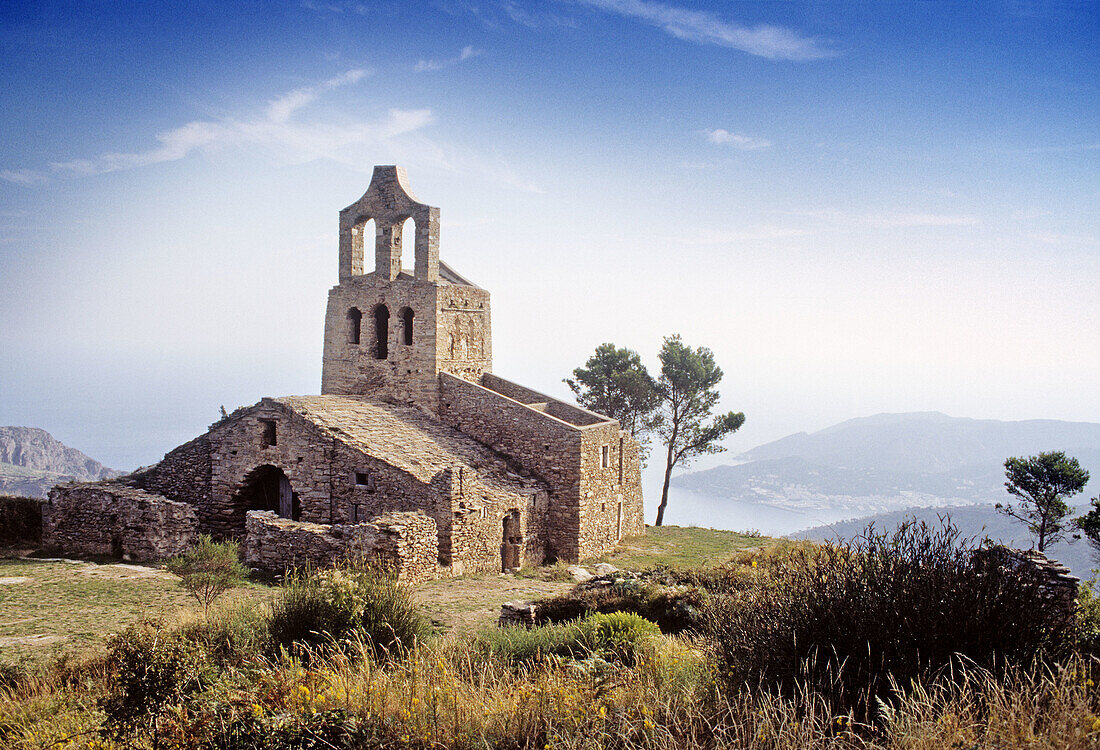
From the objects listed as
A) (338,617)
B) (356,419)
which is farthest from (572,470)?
(338,617)

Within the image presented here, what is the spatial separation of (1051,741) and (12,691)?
10.7 meters

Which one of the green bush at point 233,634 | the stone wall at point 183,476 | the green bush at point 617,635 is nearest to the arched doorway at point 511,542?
the stone wall at point 183,476

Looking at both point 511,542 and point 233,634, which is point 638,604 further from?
point 511,542

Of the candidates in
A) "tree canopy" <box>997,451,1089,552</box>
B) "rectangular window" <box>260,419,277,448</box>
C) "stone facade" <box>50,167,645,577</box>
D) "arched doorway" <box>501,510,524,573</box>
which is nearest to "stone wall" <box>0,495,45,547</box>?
"stone facade" <box>50,167,645,577</box>

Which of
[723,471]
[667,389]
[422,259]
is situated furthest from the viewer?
[723,471]

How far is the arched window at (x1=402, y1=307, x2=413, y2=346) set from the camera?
82.1ft

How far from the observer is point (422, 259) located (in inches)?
977

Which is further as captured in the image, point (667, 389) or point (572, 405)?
point (667, 389)

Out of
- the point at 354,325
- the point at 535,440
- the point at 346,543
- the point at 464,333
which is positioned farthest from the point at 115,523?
the point at 464,333

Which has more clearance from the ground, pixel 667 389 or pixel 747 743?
pixel 667 389

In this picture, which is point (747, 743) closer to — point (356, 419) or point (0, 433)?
point (356, 419)

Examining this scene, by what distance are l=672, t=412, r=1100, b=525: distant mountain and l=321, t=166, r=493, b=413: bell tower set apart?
9550cm

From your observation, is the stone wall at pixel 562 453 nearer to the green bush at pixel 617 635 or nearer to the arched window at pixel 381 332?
the arched window at pixel 381 332

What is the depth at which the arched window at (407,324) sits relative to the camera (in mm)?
25016
